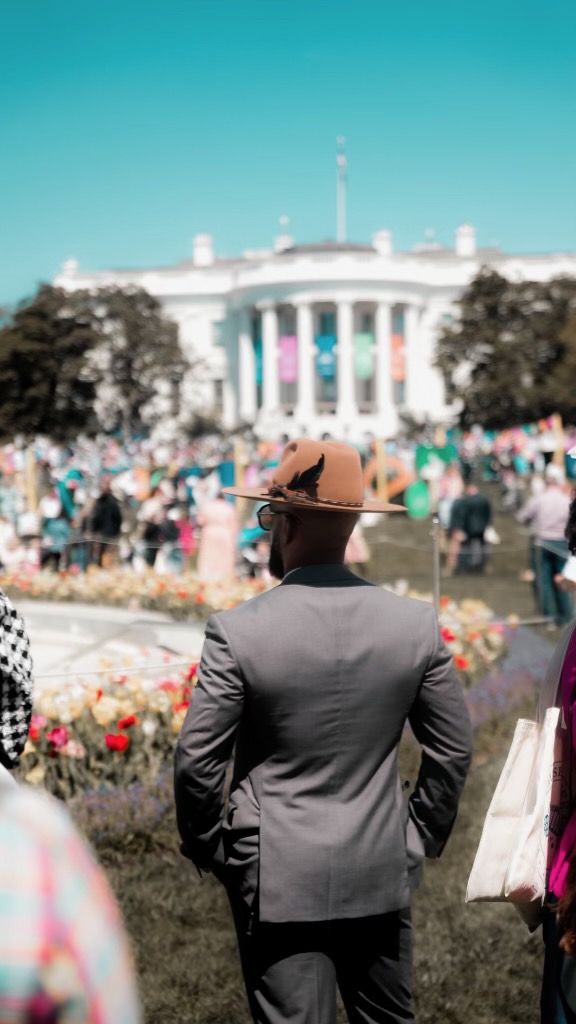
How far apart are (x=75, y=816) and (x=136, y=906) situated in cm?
60

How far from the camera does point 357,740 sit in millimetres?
2309

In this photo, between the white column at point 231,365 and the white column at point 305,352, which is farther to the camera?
the white column at point 231,365

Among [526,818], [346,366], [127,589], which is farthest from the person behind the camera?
[346,366]

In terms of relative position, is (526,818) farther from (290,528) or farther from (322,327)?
(322,327)

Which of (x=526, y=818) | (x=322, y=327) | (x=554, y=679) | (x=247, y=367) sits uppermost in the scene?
(x=322, y=327)

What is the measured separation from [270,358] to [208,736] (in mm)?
79295

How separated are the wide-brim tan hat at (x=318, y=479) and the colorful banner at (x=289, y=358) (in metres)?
76.7

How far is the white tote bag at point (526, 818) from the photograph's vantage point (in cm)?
222

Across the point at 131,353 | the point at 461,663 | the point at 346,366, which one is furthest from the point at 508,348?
the point at 461,663

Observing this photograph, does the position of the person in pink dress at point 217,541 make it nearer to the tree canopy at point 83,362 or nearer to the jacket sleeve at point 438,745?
the jacket sleeve at point 438,745

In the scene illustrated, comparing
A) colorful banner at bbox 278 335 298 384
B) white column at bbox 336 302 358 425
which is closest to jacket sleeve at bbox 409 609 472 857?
white column at bbox 336 302 358 425

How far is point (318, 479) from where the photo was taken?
2.41 metres

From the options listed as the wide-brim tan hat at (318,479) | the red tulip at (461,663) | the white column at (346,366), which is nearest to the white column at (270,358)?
the white column at (346,366)

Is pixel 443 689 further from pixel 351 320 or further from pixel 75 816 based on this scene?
pixel 351 320
